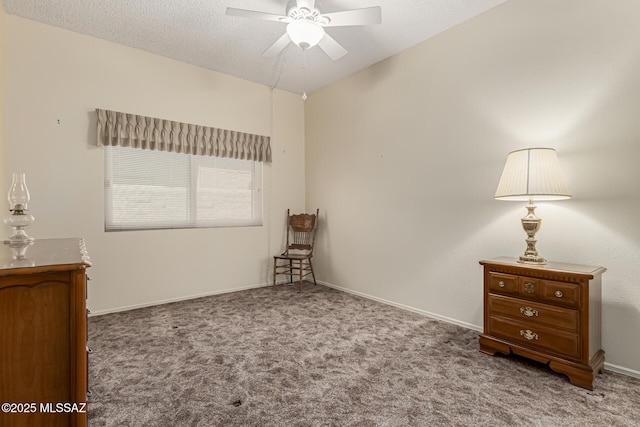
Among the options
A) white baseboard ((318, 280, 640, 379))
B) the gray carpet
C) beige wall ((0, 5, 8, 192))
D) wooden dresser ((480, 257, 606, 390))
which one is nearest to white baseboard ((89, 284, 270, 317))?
the gray carpet

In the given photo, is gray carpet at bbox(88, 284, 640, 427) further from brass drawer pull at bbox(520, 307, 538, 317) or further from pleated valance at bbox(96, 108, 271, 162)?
pleated valance at bbox(96, 108, 271, 162)

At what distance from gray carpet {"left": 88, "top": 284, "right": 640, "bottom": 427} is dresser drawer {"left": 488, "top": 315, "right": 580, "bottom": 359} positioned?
0.17m

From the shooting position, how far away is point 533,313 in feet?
6.83

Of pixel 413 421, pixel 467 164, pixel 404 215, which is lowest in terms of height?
pixel 413 421

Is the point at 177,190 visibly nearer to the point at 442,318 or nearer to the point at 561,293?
the point at 442,318

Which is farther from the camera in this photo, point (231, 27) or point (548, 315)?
point (231, 27)

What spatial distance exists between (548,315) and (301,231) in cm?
302

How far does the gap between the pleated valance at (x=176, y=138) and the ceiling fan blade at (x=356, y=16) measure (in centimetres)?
208

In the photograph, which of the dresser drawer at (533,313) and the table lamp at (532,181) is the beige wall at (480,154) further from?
the dresser drawer at (533,313)

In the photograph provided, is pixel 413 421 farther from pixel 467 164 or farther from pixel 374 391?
pixel 467 164

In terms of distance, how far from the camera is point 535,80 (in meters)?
2.43

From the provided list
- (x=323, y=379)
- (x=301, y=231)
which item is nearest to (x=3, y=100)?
(x=301, y=231)

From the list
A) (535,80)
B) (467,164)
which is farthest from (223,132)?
(535,80)

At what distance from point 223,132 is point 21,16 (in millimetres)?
1979
